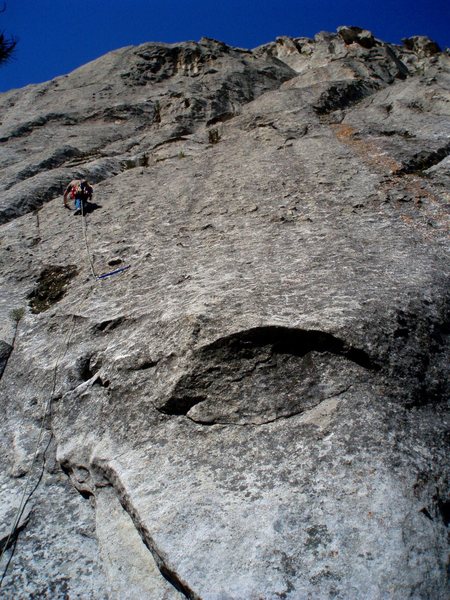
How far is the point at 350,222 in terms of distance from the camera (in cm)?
802

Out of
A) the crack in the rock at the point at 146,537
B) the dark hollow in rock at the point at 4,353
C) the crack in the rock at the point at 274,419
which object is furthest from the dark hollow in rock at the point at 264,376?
the dark hollow in rock at the point at 4,353

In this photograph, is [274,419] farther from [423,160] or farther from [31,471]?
[423,160]

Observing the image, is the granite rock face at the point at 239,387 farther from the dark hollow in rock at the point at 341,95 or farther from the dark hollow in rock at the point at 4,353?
the dark hollow in rock at the point at 341,95

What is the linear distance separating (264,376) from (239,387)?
287mm

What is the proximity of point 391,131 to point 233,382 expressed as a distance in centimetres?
965

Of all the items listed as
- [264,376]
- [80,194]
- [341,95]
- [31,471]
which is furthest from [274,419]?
[341,95]

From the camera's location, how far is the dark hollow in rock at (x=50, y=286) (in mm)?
7727

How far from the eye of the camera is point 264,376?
4.85 meters

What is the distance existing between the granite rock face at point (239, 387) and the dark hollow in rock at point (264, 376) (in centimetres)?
2

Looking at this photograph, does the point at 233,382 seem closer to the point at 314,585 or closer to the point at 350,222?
the point at 314,585

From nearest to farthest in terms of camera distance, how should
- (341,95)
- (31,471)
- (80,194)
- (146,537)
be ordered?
(146,537) → (31,471) → (80,194) → (341,95)

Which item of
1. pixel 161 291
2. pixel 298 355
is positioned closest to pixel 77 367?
pixel 161 291

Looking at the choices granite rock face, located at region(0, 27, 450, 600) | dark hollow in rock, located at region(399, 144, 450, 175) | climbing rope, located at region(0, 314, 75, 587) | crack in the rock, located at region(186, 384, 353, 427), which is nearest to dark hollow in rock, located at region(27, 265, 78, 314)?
granite rock face, located at region(0, 27, 450, 600)

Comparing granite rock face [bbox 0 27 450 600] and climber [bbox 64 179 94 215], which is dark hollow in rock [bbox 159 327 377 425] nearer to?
granite rock face [bbox 0 27 450 600]
